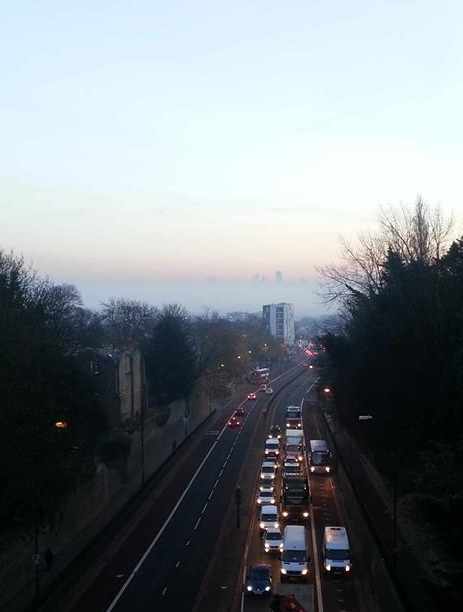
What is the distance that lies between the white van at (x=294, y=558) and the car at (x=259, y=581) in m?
1.08

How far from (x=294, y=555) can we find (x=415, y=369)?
28.9 ft

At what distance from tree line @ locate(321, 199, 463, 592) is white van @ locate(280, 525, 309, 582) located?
407 cm

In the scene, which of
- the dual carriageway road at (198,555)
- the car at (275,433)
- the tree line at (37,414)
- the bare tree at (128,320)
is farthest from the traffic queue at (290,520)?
the bare tree at (128,320)

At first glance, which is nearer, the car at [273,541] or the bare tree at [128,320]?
the car at [273,541]

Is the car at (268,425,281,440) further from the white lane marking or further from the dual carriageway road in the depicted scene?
the white lane marking

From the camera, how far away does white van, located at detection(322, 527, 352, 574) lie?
22.0 m

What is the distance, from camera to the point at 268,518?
2708 cm

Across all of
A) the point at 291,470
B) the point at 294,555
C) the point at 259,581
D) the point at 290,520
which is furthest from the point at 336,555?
the point at 291,470

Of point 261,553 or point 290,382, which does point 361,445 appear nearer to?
point 261,553

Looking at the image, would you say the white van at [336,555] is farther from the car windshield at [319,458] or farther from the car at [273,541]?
the car windshield at [319,458]

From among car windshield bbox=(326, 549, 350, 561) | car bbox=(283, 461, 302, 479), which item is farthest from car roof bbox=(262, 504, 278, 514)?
car windshield bbox=(326, 549, 350, 561)

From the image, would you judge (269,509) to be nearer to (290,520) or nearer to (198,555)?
(290,520)

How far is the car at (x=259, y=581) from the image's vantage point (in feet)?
66.2

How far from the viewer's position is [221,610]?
19344 mm
